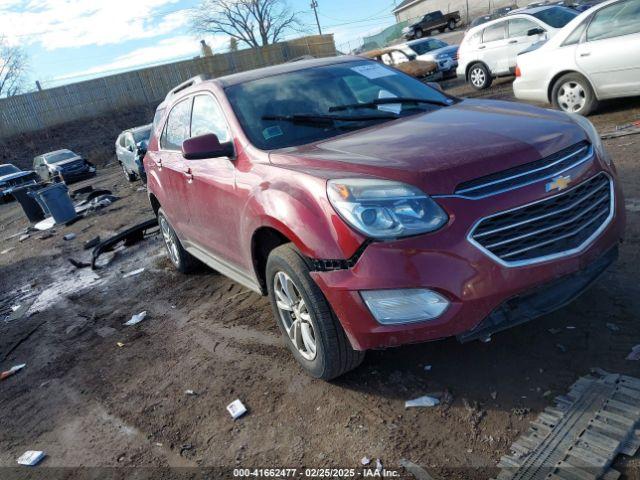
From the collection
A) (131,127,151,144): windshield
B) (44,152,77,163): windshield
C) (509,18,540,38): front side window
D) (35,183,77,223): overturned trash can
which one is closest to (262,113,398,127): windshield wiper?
(35,183,77,223): overturned trash can

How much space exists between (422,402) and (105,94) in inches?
1467

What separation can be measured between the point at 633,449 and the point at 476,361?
39.6 inches

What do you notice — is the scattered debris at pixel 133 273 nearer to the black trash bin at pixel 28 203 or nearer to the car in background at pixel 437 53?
the black trash bin at pixel 28 203

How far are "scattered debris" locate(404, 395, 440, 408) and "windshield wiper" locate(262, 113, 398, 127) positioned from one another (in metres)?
1.91

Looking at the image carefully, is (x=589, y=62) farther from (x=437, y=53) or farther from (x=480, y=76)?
(x=437, y=53)

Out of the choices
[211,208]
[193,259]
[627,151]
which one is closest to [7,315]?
[193,259]

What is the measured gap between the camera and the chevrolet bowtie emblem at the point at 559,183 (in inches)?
104

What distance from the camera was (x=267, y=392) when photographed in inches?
131

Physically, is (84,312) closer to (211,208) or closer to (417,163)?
(211,208)

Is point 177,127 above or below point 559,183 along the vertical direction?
above

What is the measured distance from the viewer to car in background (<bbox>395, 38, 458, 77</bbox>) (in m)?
19.2

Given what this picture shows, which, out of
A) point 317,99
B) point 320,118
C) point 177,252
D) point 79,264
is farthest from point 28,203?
point 320,118

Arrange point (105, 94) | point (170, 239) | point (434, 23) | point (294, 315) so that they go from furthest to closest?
point (434, 23) < point (105, 94) < point (170, 239) < point (294, 315)

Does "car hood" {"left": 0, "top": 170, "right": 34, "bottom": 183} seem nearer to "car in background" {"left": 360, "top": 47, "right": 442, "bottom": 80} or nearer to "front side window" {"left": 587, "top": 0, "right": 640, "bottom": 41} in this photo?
"car in background" {"left": 360, "top": 47, "right": 442, "bottom": 80}
